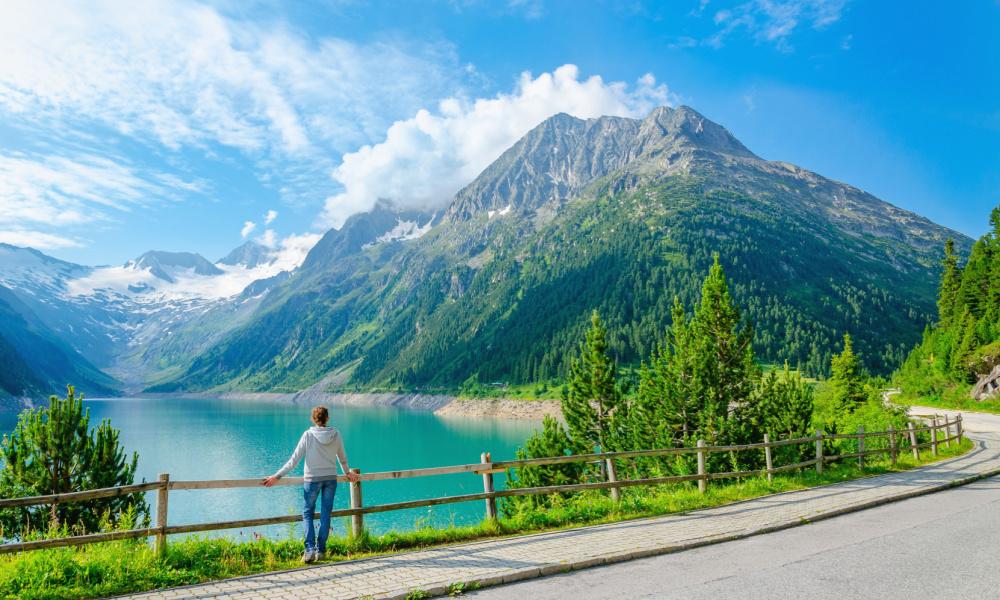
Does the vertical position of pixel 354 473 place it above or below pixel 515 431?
above

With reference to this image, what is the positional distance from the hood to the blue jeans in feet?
2.84

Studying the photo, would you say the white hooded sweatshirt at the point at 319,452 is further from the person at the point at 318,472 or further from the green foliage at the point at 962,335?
the green foliage at the point at 962,335

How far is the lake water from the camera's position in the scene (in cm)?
5434

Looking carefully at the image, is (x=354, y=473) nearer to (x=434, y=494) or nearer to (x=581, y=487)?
(x=581, y=487)

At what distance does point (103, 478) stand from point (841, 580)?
28.1 metres

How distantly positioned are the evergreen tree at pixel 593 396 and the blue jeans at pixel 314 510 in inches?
1465

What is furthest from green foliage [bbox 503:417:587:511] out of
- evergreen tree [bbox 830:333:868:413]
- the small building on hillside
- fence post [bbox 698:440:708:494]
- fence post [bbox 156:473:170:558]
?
the small building on hillside

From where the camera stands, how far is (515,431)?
132m

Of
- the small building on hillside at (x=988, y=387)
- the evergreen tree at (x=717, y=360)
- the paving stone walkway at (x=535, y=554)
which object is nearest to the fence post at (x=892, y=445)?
the paving stone walkway at (x=535, y=554)

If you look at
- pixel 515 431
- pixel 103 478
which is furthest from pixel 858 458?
A: pixel 515 431

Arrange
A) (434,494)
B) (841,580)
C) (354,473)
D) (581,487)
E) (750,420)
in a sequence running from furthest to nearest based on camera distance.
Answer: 1. (434,494)
2. (750,420)
3. (581,487)
4. (354,473)
5. (841,580)

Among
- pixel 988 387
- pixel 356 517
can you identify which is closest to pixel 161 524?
pixel 356 517

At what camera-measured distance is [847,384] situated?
5022 cm

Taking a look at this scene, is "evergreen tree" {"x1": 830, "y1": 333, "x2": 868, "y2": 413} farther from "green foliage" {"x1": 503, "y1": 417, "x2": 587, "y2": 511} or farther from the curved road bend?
the curved road bend
